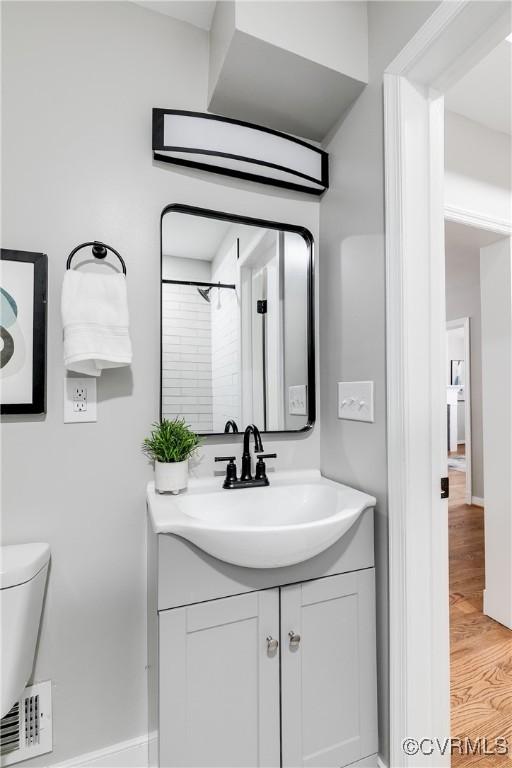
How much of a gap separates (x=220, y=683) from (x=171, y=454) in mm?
624

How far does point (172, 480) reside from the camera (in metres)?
1.25

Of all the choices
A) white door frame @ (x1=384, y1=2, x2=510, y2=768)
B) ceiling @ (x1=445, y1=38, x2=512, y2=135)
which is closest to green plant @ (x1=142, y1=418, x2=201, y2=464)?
white door frame @ (x1=384, y1=2, x2=510, y2=768)

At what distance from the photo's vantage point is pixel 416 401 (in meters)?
1.16

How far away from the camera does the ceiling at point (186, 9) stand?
1340 millimetres

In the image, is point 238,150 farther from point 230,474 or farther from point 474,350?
point 474,350

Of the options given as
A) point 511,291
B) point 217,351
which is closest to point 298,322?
point 217,351

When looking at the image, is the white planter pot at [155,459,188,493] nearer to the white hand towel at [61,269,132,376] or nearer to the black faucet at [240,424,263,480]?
the black faucet at [240,424,263,480]

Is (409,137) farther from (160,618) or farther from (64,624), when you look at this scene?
(64,624)

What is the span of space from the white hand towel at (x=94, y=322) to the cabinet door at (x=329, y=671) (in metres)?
0.86

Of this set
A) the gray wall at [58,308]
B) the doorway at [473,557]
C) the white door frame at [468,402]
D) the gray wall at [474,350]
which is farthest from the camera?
the white door frame at [468,402]

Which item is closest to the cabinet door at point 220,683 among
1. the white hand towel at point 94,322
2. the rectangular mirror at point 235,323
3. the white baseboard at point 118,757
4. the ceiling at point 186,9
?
the white baseboard at point 118,757

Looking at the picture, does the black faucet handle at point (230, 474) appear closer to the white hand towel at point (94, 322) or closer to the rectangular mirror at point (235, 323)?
the rectangular mirror at point (235, 323)

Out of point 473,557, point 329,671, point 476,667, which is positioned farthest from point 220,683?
point 473,557

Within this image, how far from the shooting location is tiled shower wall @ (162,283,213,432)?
137 cm
